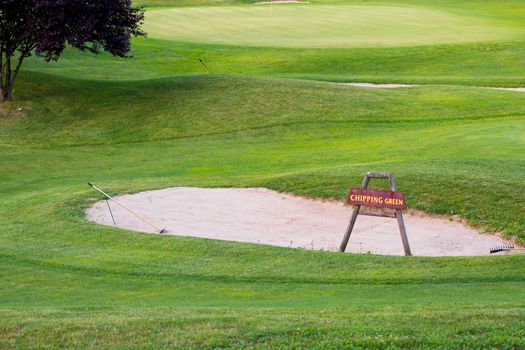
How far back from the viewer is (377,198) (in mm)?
16016

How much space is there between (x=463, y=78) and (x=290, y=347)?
33.3m

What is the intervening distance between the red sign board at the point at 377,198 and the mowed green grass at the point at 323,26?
32170 millimetres

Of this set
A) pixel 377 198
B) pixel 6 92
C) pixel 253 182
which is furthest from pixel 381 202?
pixel 6 92

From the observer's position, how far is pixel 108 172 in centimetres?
2583

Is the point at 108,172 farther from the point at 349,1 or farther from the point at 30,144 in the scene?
the point at 349,1

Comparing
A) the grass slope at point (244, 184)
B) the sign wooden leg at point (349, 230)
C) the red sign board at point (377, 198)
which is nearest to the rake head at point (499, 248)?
the grass slope at point (244, 184)

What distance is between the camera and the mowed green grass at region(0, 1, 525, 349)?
994 cm

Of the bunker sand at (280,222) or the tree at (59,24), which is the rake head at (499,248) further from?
the tree at (59,24)

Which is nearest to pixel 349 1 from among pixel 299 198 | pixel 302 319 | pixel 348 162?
pixel 348 162

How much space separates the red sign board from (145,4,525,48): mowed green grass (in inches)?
1267

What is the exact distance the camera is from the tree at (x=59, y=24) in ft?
104

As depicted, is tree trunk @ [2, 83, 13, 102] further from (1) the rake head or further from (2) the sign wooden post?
(1) the rake head

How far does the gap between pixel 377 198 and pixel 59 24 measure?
1925 cm

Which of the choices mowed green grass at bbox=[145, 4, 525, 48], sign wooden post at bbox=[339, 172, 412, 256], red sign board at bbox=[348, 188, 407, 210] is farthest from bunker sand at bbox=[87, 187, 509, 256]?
mowed green grass at bbox=[145, 4, 525, 48]
